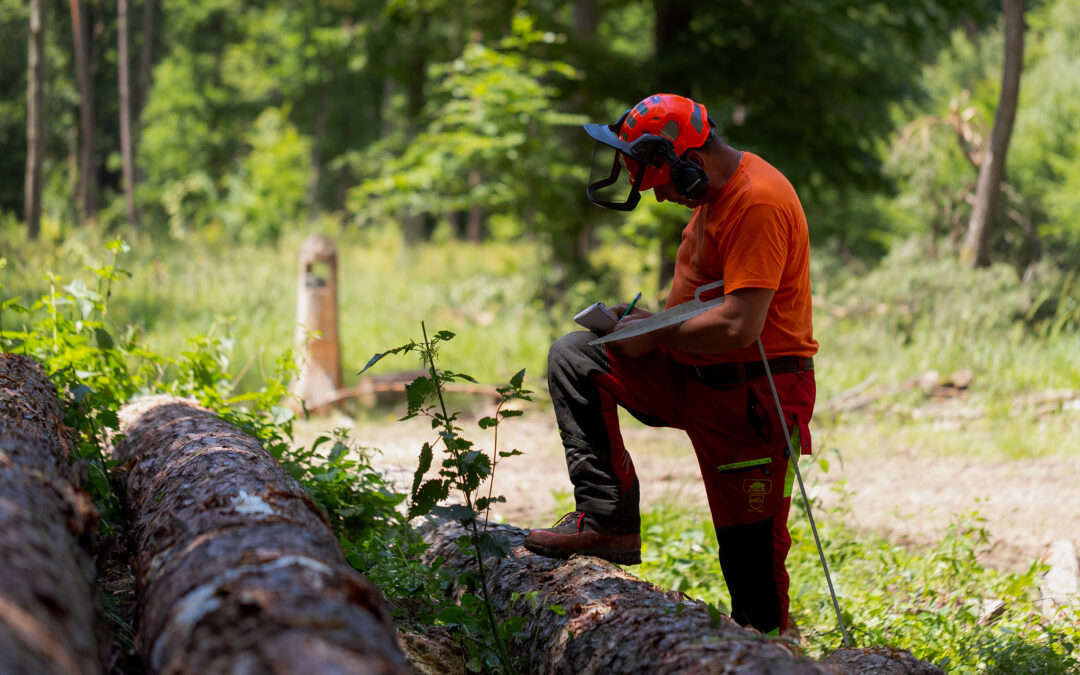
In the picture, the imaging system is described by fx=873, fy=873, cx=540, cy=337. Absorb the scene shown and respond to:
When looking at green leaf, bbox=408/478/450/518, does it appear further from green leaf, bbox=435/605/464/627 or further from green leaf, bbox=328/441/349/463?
green leaf, bbox=328/441/349/463

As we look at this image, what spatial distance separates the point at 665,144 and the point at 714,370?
0.88 metres

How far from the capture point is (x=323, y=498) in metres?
3.97

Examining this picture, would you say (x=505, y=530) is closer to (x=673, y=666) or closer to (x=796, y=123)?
(x=673, y=666)

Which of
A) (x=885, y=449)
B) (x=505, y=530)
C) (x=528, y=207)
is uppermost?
(x=528, y=207)

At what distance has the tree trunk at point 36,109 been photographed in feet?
44.0

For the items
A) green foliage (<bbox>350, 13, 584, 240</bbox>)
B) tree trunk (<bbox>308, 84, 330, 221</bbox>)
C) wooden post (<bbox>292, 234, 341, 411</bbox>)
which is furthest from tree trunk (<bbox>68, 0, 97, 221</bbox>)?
wooden post (<bbox>292, 234, 341, 411</bbox>)

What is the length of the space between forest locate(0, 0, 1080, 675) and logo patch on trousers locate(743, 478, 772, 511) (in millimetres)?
523

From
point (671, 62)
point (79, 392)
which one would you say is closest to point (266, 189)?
point (671, 62)

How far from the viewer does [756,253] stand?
3.06 metres

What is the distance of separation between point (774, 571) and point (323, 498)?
1.99 meters

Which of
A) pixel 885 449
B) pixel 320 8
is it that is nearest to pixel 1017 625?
pixel 885 449

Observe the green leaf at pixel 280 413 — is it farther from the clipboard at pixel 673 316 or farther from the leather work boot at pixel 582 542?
the clipboard at pixel 673 316

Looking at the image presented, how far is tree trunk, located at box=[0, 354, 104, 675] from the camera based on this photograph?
149 centimetres

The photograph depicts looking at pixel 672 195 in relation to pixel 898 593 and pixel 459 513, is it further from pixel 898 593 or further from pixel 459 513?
pixel 898 593
